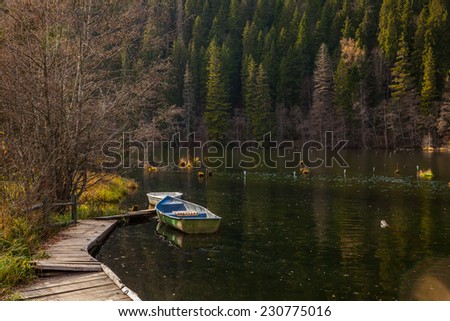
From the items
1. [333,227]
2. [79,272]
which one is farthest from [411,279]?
[79,272]

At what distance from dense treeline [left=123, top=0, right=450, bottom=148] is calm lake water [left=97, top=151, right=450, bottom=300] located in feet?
159

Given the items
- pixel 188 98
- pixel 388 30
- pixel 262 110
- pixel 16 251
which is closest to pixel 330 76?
pixel 388 30

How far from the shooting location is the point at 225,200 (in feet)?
87.1

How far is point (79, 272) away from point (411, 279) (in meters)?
8.74

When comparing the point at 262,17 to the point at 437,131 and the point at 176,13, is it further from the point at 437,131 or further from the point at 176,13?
the point at 437,131

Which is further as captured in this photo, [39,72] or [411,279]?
[39,72]

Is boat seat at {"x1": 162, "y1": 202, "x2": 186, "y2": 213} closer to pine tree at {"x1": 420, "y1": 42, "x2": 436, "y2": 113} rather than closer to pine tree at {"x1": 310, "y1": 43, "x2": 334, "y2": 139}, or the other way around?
pine tree at {"x1": 420, "y1": 42, "x2": 436, "y2": 113}

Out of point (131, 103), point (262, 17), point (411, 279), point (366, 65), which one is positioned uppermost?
point (262, 17)

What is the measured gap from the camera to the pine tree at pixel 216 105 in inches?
3526

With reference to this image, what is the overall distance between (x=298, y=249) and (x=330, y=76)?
237 ft

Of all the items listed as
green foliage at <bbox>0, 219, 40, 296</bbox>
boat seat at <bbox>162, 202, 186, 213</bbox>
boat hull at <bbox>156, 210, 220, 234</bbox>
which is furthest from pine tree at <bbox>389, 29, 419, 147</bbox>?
green foliage at <bbox>0, 219, 40, 296</bbox>

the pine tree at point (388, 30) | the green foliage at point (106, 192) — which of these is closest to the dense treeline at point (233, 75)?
the pine tree at point (388, 30)

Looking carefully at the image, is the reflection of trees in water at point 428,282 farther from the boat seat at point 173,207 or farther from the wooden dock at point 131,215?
the wooden dock at point 131,215

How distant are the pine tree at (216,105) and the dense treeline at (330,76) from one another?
211mm
